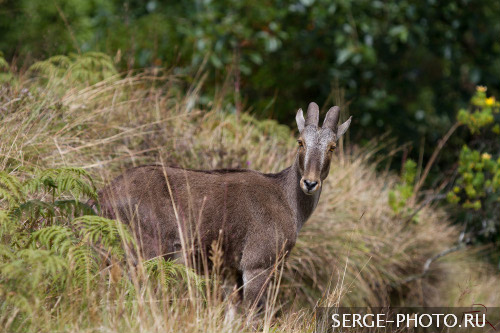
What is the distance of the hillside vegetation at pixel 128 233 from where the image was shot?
4.49m

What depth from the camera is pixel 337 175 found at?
917cm

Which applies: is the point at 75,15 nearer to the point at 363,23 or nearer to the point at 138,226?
the point at 363,23

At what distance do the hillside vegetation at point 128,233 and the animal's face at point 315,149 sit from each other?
62 centimetres

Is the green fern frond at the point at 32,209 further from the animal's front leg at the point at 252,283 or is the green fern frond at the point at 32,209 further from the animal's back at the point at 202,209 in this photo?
the animal's front leg at the point at 252,283

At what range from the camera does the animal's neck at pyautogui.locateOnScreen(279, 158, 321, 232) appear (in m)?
6.43

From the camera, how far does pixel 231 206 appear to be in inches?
238

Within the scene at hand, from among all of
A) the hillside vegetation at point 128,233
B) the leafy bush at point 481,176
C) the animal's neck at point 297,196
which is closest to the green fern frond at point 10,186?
the hillside vegetation at point 128,233

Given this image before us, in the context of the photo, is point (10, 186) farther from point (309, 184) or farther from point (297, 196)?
point (297, 196)

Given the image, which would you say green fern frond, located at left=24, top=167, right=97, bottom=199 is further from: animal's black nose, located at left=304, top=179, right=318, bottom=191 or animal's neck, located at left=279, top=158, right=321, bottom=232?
animal's neck, located at left=279, top=158, right=321, bottom=232

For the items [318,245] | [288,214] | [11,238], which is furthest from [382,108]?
[11,238]

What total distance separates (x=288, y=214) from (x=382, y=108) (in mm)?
6812

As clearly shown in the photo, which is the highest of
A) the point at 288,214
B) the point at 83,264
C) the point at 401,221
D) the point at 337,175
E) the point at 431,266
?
the point at 83,264

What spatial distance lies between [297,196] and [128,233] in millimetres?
1958

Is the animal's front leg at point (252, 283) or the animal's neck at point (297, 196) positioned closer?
the animal's front leg at point (252, 283)
